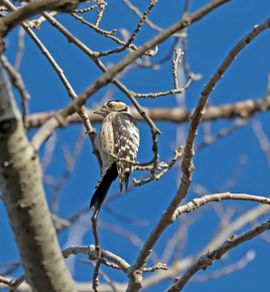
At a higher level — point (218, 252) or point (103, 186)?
point (103, 186)

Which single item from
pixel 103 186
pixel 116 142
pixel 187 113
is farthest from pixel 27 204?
pixel 187 113

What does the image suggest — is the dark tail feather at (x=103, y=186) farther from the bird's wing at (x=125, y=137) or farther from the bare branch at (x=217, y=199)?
the bare branch at (x=217, y=199)

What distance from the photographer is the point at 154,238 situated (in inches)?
100.0

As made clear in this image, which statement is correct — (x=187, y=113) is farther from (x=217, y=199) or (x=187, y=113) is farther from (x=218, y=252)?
(x=218, y=252)

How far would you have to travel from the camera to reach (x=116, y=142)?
5.43m

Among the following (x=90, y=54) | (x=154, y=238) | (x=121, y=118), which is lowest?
(x=154, y=238)

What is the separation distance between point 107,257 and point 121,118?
3032 mm

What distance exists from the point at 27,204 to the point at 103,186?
103 inches

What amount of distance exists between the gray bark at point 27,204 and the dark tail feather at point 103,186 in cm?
203

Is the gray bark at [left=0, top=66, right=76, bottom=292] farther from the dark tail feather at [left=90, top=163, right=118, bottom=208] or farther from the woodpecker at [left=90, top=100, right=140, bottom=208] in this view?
the woodpecker at [left=90, top=100, right=140, bottom=208]

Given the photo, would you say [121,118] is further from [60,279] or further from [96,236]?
[60,279]

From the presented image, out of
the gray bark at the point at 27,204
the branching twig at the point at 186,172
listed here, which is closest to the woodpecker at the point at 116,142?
the branching twig at the point at 186,172

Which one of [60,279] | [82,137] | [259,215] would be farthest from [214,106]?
[60,279]

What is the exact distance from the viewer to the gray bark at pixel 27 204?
1870mm
